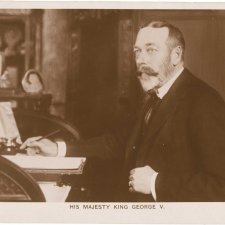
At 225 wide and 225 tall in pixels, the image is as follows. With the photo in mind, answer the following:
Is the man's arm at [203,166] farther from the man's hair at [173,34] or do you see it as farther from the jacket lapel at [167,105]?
the man's hair at [173,34]

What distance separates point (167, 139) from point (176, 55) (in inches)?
14.5

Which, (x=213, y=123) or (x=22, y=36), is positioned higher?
(x=22, y=36)

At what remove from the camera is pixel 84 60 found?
2.18 m

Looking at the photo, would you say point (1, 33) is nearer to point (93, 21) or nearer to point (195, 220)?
point (93, 21)

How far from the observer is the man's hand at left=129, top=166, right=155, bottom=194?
6.96 feet

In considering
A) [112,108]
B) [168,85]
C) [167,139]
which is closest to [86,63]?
[112,108]

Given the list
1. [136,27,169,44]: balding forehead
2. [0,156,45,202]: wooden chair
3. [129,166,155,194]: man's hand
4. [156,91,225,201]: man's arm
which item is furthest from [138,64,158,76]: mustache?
[0,156,45,202]: wooden chair

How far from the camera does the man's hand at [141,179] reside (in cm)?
212

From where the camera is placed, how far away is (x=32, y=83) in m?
2.19

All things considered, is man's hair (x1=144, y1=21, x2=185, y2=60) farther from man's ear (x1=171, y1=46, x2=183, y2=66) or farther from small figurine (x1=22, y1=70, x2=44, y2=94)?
small figurine (x1=22, y1=70, x2=44, y2=94)

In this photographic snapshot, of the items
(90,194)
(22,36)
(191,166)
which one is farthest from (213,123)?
(22,36)

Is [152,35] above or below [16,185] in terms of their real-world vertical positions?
above

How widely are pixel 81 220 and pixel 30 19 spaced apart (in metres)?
0.91

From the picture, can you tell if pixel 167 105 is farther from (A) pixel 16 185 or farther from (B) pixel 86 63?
(A) pixel 16 185
